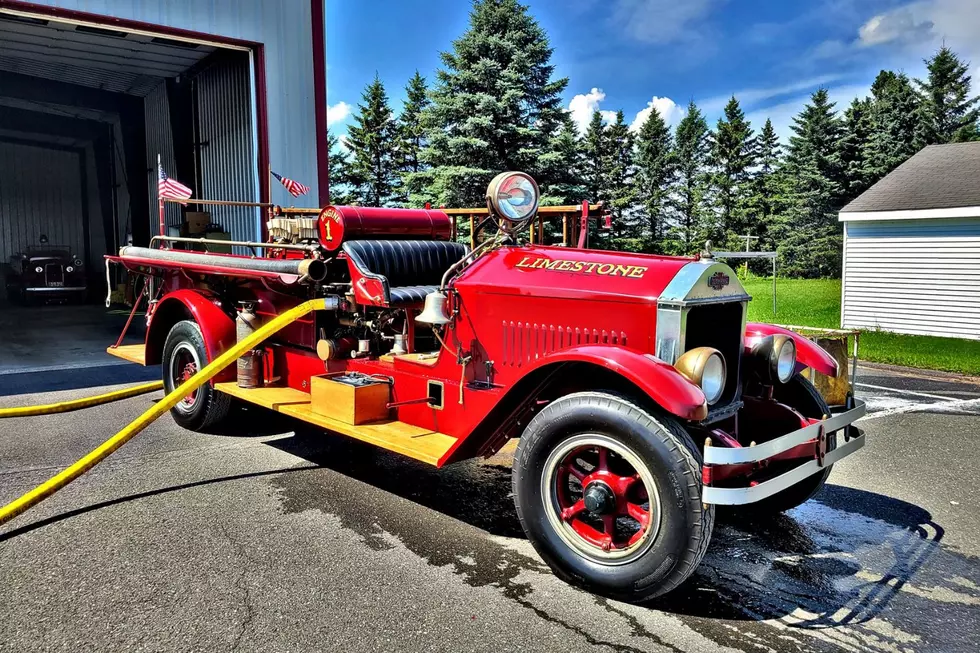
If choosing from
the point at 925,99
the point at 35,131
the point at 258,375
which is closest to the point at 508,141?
the point at 35,131

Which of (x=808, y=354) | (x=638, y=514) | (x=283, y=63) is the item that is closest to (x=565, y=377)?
(x=638, y=514)

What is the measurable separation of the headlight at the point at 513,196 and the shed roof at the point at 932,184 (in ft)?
39.5

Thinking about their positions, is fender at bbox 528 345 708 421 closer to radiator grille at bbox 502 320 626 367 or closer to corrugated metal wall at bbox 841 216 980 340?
radiator grille at bbox 502 320 626 367

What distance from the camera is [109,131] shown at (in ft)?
65.5

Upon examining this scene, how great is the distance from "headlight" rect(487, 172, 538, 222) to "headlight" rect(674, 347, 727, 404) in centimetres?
136

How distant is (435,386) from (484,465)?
1.11 metres

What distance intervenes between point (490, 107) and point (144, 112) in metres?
8.97

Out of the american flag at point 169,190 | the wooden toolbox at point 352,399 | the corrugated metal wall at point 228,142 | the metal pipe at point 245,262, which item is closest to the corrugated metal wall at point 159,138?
the corrugated metal wall at point 228,142

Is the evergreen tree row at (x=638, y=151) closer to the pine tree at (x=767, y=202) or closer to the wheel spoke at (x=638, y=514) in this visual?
the pine tree at (x=767, y=202)

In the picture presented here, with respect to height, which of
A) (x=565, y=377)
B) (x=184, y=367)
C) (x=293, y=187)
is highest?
(x=293, y=187)

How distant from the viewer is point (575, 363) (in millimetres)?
3471

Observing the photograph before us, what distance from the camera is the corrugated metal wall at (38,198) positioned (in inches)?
858

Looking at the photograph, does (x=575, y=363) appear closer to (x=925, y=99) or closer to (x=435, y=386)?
(x=435, y=386)

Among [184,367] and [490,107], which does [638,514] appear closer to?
[184,367]
